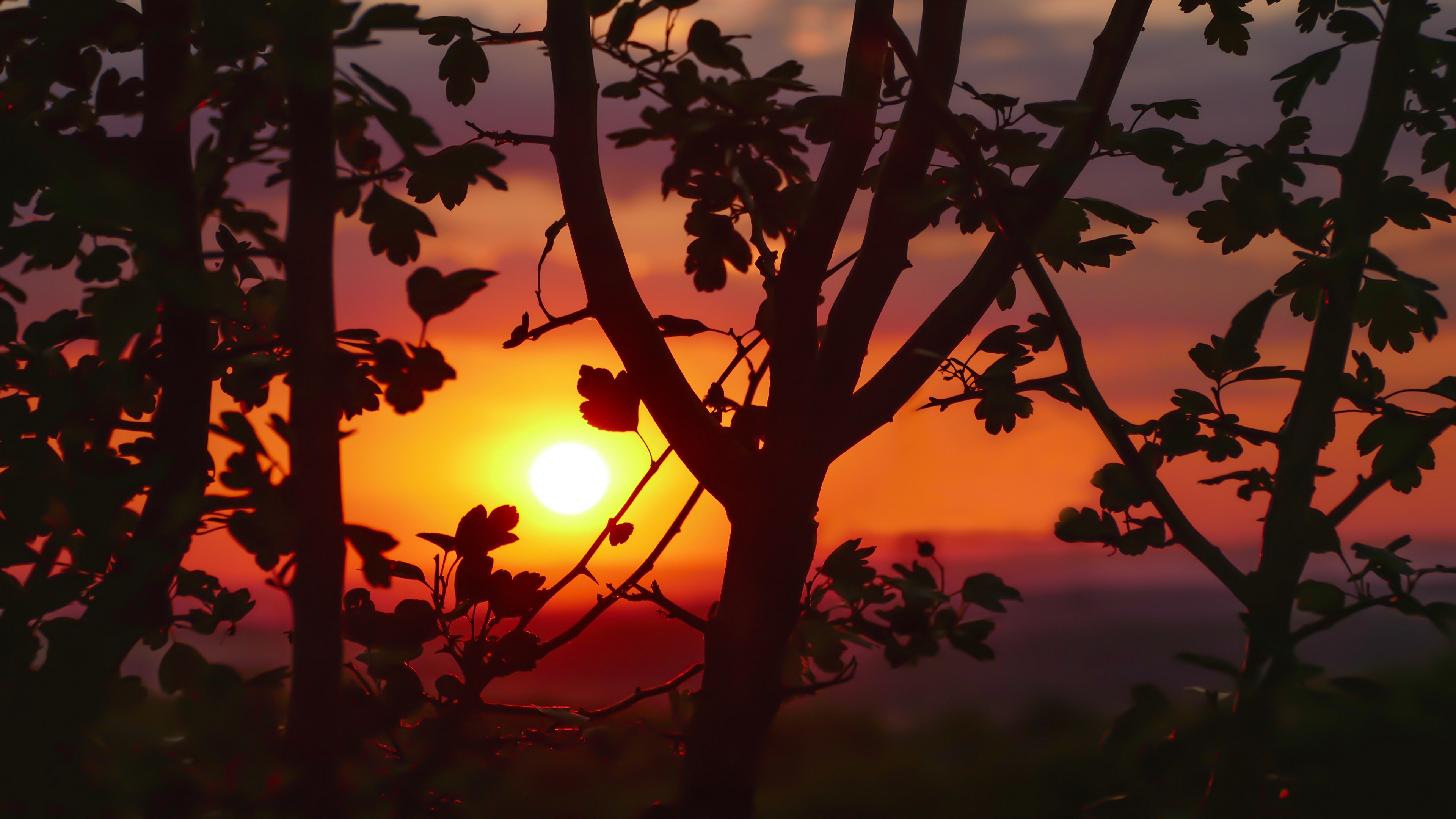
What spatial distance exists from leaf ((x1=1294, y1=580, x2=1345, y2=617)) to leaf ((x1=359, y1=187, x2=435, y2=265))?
163 centimetres

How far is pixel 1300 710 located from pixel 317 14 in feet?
6.15

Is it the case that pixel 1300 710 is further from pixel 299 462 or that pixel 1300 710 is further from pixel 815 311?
pixel 299 462

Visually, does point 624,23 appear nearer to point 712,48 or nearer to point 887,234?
point 712,48

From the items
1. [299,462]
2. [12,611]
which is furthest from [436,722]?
[299,462]

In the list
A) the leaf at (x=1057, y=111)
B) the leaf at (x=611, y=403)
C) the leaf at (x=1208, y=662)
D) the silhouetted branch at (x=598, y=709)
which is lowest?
the silhouetted branch at (x=598, y=709)

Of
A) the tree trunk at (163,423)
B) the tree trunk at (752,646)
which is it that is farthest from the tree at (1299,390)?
the tree trunk at (163,423)

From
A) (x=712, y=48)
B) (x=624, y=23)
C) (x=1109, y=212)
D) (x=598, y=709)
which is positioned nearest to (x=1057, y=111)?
(x=1109, y=212)

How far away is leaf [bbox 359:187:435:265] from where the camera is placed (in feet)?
4.33

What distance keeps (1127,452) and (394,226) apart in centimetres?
139

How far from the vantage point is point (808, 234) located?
1.82 meters

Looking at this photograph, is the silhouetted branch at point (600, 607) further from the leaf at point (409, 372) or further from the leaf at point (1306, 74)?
the leaf at point (1306, 74)

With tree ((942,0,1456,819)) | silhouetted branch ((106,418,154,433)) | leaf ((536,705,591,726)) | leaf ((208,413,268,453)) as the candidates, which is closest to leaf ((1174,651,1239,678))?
tree ((942,0,1456,819))

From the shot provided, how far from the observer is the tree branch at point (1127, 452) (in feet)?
5.86

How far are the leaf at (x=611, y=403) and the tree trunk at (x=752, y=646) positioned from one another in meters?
0.33
